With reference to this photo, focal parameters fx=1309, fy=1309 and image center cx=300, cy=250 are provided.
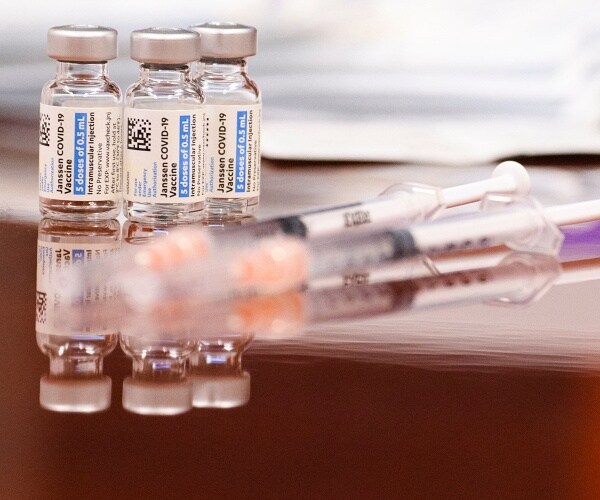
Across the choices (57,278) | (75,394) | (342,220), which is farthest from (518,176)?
(75,394)

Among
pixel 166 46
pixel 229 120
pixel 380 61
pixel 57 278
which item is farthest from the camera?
pixel 380 61

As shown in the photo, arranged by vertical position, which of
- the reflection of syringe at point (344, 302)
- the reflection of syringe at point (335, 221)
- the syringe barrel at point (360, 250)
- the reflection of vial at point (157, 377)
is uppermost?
the reflection of syringe at point (335, 221)

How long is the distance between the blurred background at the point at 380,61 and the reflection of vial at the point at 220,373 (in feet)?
2.97

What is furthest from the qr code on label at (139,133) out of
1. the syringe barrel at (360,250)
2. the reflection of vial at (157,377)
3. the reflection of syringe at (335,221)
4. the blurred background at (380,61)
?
the blurred background at (380,61)

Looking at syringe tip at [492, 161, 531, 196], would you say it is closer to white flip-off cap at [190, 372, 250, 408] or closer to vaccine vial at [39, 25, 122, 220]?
vaccine vial at [39, 25, 122, 220]

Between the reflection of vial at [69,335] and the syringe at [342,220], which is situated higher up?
the syringe at [342,220]

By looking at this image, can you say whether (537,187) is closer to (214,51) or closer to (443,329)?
(214,51)

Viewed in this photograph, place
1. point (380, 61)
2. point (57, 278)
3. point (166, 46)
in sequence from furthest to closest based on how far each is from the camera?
1. point (380, 61)
2. point (166, 46)
3. point (57, 278)

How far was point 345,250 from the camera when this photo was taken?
3.42 ft

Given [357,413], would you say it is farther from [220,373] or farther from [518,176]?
[518,176]

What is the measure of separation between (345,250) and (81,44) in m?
0.31

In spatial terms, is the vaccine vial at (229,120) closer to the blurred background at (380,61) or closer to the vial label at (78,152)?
the vial label at (78,152)

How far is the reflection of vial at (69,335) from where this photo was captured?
79 centimetres

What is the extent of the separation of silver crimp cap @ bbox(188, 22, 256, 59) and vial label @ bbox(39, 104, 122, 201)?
104 mm
